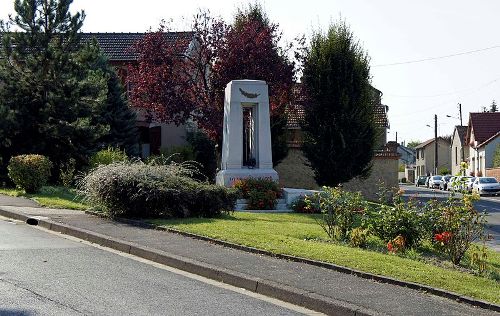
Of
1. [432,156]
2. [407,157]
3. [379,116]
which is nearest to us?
[379,116]

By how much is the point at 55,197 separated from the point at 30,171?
56.8 inches

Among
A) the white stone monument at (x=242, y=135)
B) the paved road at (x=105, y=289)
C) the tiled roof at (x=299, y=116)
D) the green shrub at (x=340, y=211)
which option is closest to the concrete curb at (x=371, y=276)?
the paved road at (x=105, y=289)

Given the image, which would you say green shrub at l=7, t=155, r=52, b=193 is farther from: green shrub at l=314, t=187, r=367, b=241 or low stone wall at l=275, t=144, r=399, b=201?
low stone wall at l=275, t=144, r=399, b=201

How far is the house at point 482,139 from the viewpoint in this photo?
70188mm

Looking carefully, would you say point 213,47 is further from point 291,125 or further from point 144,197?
point 144,197

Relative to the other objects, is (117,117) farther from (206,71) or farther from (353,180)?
(353,180)

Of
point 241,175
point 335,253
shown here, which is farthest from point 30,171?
point 335,253

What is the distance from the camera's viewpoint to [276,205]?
23.3 metres

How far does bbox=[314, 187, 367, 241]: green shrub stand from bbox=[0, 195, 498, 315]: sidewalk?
2987mm

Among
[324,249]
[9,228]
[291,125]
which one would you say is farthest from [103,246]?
[291,125]

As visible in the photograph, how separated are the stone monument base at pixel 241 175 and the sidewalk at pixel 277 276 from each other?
9.42 metres

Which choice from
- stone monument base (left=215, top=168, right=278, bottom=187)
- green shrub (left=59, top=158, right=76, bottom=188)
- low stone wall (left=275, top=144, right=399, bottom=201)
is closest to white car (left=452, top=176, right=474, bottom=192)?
stone monument base (left=215, top=168, right=278, bottom=187)

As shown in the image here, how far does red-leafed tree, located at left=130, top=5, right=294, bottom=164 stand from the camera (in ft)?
102

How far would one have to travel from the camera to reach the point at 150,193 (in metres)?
16.3
